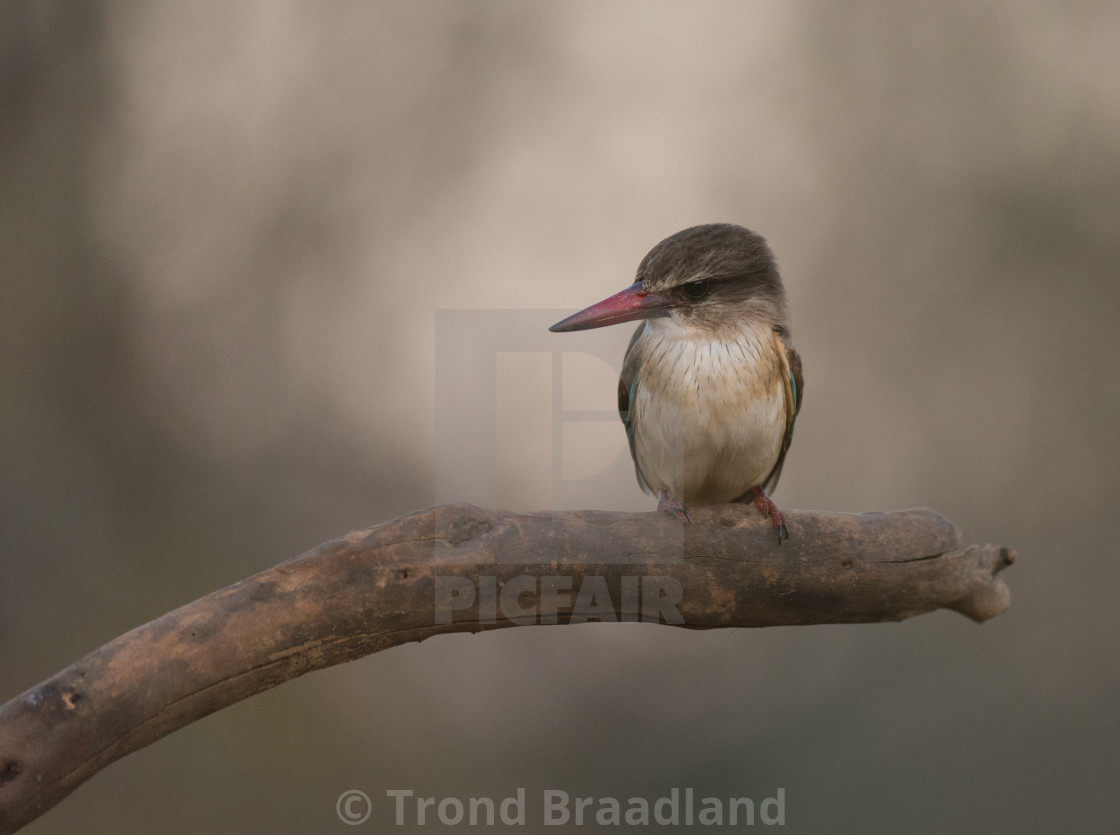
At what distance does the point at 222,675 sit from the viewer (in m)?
1.87

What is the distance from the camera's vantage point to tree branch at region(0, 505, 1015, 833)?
179cm

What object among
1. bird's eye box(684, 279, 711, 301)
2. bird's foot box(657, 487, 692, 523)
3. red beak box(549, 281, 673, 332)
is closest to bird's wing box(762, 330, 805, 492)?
bird's eye box(684, 279, 711, 301)

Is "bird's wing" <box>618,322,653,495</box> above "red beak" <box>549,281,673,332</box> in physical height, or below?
below

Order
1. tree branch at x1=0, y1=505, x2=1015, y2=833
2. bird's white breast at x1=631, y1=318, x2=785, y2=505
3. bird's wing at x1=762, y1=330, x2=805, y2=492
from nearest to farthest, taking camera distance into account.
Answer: tree branch at x1=0, y1=505, x2=1015, y2=833
bird's white breast at x1=631, y1=318, x2=785, y2=505
bird's wing at x1=762, y1=330, x2=805, y2=492

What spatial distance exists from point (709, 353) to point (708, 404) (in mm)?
142

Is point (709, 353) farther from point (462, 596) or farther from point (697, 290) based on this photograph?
point (462, 596)

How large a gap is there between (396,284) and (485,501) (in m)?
1.28

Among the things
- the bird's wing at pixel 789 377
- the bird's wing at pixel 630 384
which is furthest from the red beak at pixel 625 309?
the bird's wing at pixel 789 377

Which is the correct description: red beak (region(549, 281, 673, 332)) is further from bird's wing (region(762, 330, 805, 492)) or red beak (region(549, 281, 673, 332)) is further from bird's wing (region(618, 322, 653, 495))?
bird's wing (region(762, 330, 805, 492))

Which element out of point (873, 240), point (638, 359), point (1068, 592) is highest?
point (873, 240)

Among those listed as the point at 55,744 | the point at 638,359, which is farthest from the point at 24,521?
the point at 638,359

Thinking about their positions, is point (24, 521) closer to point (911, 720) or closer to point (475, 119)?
point (475, 119)

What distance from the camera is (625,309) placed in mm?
2412

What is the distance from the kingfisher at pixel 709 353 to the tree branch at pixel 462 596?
17 centimetres
